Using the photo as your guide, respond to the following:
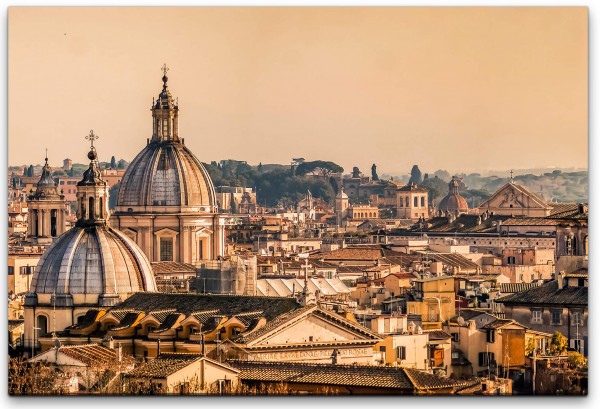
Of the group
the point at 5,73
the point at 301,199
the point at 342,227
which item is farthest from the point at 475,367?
the point at 301,199

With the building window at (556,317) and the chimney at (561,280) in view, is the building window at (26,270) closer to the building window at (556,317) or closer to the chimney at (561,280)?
the chimney at (561,280)

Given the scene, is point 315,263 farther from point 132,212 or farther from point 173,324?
point 173,324

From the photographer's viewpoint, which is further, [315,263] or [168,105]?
[315,263]

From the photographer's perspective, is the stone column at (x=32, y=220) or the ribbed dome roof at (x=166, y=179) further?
the stone column at (x=32, y=220)

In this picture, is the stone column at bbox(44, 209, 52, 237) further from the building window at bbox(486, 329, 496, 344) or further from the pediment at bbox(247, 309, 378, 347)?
the pediment at bbox(247, 309, 378, 347)

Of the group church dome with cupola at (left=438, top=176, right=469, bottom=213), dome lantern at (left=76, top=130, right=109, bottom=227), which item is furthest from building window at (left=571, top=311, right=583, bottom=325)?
church dome with cupola at (left=438, top=176, right=469, bottom=213)

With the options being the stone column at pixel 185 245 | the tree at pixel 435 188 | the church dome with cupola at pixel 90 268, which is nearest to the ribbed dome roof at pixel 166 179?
the stone column at pixel 185 245

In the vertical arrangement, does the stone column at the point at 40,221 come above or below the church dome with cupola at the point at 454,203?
below
